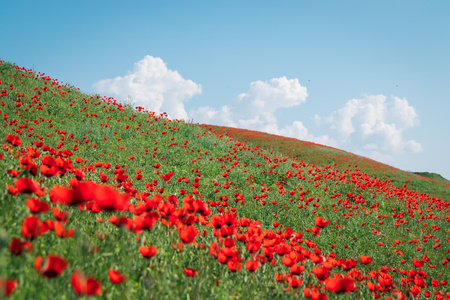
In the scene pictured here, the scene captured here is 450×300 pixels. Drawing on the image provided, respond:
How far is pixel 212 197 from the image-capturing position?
27.3 ft

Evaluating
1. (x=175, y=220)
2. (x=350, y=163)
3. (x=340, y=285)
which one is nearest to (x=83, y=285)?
(x=175, y=220)

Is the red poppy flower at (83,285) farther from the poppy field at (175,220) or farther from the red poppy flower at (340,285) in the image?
the red poppy flower at (340,285)

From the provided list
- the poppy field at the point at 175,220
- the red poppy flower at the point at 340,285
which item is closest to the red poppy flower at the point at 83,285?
the poppy field at the point at 175,220

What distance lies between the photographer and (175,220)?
2713 mm

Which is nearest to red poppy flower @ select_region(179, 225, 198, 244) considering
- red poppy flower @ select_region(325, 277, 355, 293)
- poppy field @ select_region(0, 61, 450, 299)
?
poppy field @ select_region(0, 61, 450, 299)

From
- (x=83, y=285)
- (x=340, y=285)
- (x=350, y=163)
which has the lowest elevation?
(x=340, y=285)

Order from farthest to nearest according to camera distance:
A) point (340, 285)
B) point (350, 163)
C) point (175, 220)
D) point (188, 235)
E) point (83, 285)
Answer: point (350, 163) < point (175, 220) < point (188, 235) < point (340, 285) < point (83, 285)

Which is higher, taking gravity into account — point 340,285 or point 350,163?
point 350,163

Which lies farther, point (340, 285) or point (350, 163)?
point (350, 163)

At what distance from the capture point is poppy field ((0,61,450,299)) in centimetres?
184

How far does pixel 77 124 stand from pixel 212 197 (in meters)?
6.78

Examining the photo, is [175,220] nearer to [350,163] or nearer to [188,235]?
[188,235]

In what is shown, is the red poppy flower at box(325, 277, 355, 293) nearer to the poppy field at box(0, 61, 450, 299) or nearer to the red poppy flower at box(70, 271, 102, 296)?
the poppy field at box(0, 61, 450, 299)

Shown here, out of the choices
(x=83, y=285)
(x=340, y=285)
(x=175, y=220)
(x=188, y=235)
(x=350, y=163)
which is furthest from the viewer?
(x=350, y=163)
